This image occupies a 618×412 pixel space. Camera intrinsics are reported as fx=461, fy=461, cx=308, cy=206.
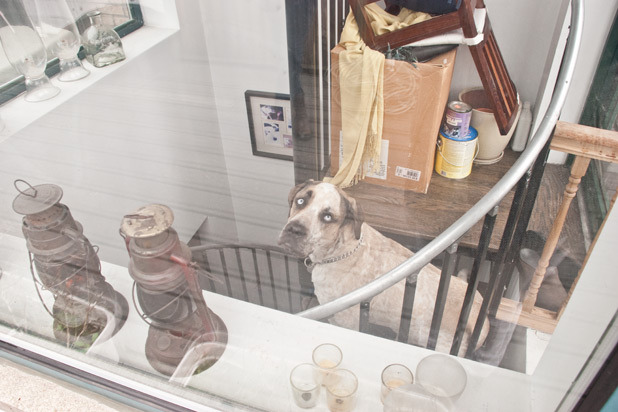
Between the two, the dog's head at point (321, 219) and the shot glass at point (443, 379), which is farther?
the dog's head at point (321, 219)

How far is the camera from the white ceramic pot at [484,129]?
83cm

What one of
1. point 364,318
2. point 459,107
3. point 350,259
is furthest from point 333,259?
point 459,107

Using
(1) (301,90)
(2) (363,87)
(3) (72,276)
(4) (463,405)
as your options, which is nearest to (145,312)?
(3) (72,276)

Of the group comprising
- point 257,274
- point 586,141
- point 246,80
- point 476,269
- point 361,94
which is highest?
point 586,141

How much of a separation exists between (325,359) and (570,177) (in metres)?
0.40

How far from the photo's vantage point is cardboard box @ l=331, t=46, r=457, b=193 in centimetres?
81

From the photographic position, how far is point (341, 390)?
619 millimetres

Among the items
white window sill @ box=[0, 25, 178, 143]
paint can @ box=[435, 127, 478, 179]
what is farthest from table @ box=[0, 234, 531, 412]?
white window sill @ box=[0, 25, 178, 143]

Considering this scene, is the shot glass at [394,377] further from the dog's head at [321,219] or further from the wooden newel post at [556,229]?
the dog's head at [321,219]

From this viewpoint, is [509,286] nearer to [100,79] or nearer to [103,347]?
[103,347]

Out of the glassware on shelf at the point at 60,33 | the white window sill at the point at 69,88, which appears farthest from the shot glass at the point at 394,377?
the glassware on shelf at the point at 60,33

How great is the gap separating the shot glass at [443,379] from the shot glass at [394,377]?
1 centimetres

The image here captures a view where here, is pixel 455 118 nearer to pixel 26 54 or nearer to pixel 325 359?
pixel 325 359

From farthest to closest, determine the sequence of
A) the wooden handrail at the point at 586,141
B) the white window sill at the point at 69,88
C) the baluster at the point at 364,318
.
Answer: the white window sill at the point at 69,88 < the baluster at the point at 364,318 < the wooden handrail at the point at 586,141
